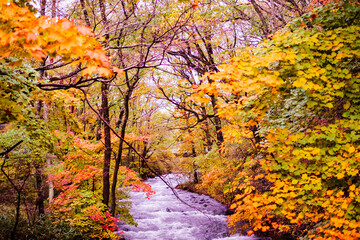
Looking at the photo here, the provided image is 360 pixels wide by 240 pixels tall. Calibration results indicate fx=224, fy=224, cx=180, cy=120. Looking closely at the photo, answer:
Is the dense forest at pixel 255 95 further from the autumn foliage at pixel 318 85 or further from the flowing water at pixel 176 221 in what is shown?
the flowing water at pixel 176 221

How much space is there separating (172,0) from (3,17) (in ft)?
14.7

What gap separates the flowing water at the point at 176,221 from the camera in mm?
8914

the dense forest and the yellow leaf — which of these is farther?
the yellow leaf

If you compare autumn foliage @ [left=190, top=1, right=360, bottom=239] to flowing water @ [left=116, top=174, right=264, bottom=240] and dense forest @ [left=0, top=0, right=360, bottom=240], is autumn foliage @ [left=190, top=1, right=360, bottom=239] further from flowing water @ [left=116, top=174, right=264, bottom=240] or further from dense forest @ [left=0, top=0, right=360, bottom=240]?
flowing water @ [left=116, top=174, right=264, bottom=240]

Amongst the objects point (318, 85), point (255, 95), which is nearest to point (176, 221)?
point (255, 95)

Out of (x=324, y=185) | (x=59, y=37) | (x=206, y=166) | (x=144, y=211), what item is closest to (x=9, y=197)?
(x=144, y=211)

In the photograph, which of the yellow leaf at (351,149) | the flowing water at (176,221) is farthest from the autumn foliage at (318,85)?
the flowing water at (176,221)

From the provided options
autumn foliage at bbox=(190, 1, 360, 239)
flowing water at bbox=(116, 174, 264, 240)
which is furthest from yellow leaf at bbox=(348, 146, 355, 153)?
flowing water at bbox=(116, 174, 264, 240)

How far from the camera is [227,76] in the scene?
3184mm

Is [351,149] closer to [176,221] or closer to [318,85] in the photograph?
[318,85]

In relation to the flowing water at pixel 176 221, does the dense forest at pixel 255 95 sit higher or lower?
higher

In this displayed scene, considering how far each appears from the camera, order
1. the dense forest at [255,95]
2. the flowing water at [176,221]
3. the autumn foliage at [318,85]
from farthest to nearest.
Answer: the flowing water at [176,221], the autumn foliage at [318,85], the dense forest at [255,95]

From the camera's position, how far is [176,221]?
10.7 metres

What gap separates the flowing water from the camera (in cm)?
891
